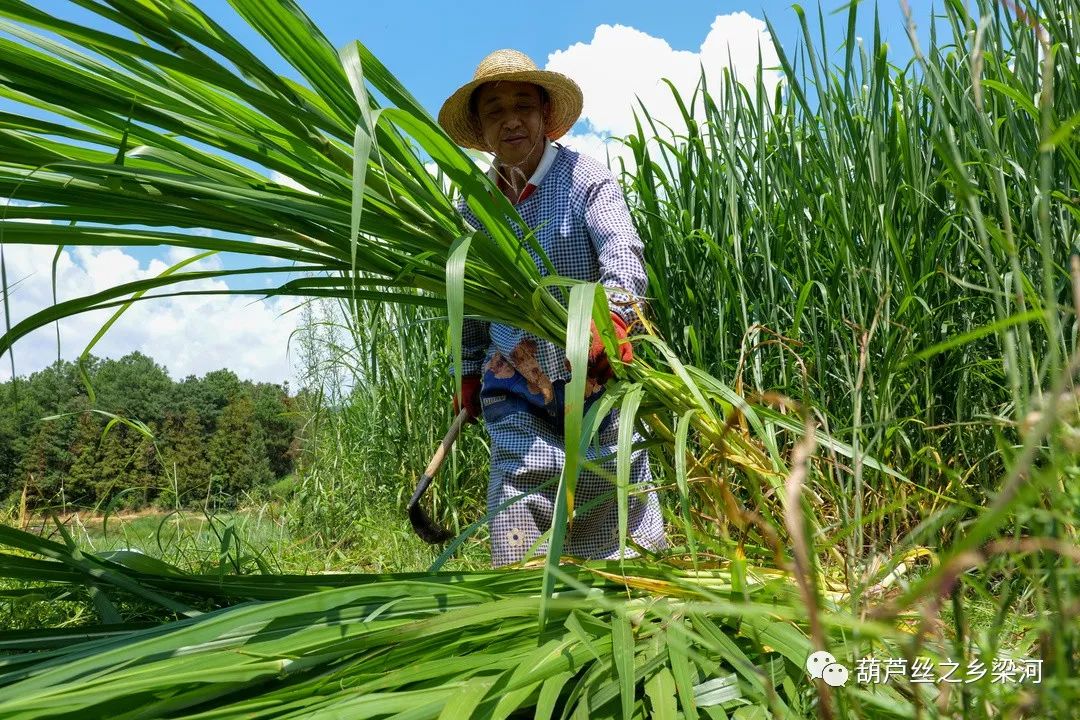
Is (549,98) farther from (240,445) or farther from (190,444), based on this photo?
(190,444)

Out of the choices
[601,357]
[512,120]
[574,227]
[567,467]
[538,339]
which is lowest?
[567,467]

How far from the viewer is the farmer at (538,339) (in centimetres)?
201

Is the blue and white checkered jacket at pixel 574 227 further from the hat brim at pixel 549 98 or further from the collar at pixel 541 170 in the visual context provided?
the hat brim at pixel 549 98

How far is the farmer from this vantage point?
2.01m

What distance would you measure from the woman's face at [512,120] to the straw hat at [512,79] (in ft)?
0.16

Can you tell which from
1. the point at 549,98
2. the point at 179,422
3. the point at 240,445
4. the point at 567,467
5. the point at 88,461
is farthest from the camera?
the point at 179,422

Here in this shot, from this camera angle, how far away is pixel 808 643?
0.79 m

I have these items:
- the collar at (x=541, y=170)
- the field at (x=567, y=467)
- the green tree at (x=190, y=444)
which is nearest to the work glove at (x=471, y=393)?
the collar at (x=541, y=170)

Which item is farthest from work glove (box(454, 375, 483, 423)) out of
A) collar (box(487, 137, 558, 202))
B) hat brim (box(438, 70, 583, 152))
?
hat brim (box(438, 70, 583, 152))

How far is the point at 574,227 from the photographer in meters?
2.04

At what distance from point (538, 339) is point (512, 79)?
2.11ft

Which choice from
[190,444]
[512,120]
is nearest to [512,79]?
[512,120]

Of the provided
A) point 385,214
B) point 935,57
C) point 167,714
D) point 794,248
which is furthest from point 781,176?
point 167,714

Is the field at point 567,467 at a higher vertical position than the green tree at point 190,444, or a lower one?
lower
